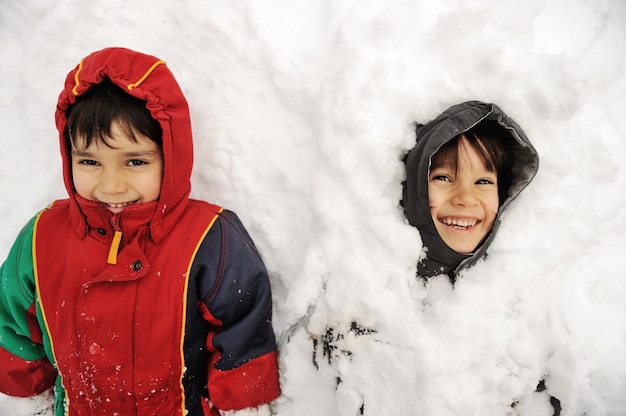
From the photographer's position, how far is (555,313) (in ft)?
6.10

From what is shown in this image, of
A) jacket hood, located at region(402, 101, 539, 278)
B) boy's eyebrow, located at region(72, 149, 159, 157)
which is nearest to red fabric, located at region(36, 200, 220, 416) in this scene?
boy's eyebrow, located at region(72, 149, 159, 157)

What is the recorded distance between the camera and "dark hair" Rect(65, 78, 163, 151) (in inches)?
62.8

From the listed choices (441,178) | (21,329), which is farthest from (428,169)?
(21,329)

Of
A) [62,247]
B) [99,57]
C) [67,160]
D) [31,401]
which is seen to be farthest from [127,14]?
[31,401]

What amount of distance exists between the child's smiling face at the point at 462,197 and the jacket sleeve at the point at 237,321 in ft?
2.45

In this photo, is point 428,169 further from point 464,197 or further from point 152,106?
point 152,106

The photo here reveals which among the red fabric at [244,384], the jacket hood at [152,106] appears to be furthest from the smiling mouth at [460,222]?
the jacket hood at [152,106]

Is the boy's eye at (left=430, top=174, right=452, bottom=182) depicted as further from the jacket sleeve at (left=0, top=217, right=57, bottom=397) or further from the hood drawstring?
the jacket sleeve at (left=0, top=217, right=57, bottom=397)

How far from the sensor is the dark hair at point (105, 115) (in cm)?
159

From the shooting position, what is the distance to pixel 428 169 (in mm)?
1627

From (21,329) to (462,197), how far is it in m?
1.82

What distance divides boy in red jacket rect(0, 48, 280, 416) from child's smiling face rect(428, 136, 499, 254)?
750 millimetres

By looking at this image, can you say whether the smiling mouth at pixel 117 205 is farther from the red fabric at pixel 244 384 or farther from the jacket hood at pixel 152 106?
the red fabric at pixel 244 384

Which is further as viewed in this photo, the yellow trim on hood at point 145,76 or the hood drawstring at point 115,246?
the hood drawstring at point 115,246
